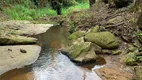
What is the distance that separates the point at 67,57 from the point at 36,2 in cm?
1825

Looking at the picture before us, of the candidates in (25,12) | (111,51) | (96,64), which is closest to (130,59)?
(96,64)

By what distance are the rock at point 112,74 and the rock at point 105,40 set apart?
1985 millimetres

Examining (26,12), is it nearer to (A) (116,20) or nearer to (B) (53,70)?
(A) (116,20)

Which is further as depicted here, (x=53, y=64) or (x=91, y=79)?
(x=53, y=64)

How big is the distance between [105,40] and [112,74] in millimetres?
2707

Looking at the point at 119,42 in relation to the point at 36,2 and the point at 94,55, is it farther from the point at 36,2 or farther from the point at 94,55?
the point at 36,2

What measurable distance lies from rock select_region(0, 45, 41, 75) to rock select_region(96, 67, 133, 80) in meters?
2.78

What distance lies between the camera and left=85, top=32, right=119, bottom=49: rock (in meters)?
10.8

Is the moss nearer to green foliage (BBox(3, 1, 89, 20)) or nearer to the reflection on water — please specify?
the reflection on water

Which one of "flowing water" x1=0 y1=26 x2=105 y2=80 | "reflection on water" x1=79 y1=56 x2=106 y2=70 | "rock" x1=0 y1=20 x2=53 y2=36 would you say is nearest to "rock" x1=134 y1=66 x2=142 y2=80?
"flowing water" x1=0 y1=26 x2=105 y2=80

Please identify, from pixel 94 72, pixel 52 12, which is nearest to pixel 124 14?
pixel 94 72

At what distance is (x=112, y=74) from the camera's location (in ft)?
27.8

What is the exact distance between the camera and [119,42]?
11.2 meters

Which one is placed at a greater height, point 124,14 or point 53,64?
point 124,14
